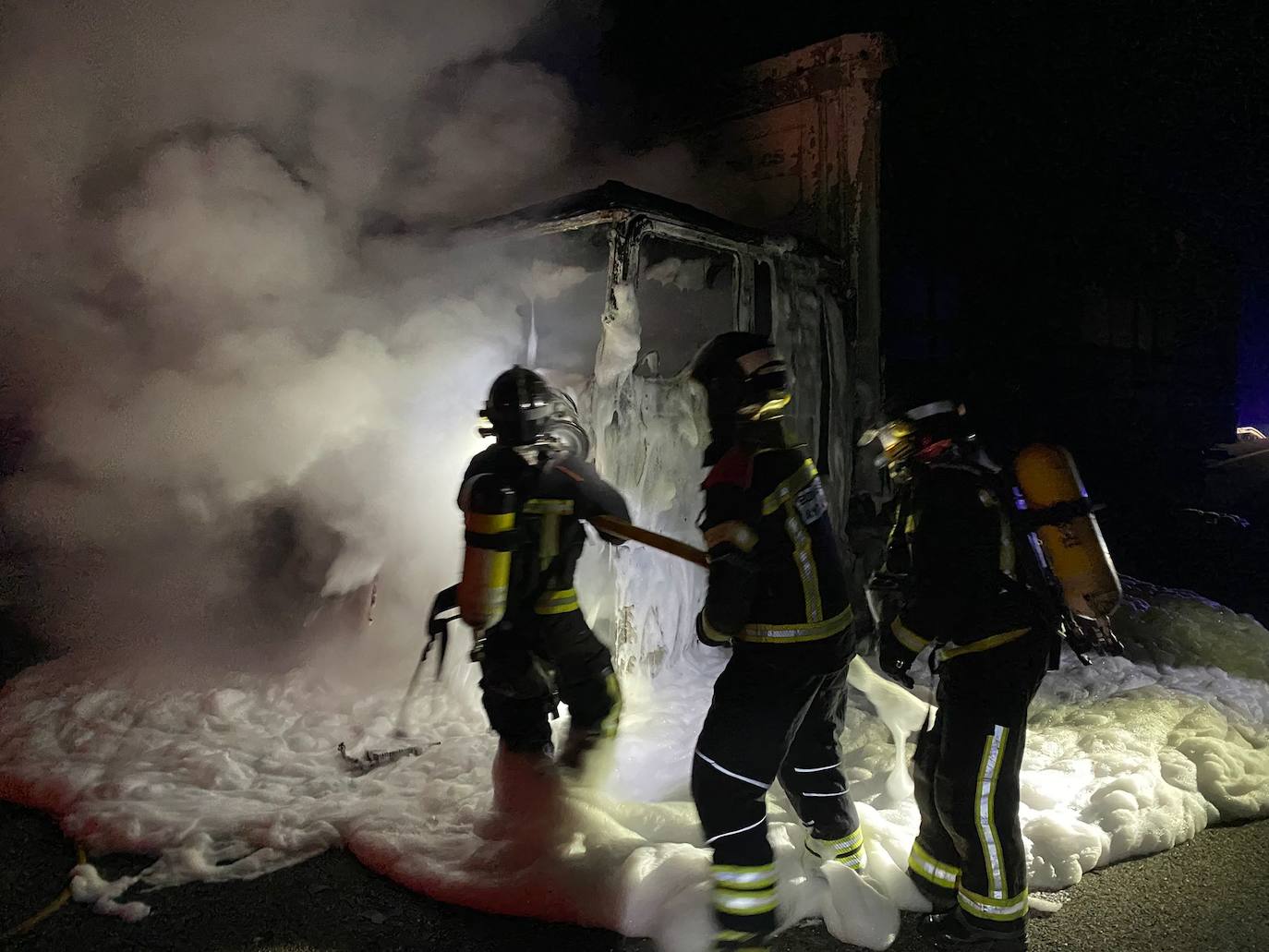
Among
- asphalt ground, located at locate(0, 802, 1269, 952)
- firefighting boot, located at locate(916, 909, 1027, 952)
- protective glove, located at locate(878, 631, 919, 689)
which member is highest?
protective glove, located at locate(878, 631, 919, 689)

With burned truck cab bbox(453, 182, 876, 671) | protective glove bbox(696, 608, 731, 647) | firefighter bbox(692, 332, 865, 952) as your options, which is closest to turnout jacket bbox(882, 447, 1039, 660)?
firefighter bbox(692, 332, 865, 952)

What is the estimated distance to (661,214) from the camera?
18.2 feet

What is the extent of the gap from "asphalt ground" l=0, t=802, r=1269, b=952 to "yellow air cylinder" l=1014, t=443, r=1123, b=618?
127cm

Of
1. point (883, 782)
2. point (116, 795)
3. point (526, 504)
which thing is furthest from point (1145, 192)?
point (116, 795)

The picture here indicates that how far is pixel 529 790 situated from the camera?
12.2 ft

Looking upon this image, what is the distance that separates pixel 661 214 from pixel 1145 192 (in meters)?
11.2

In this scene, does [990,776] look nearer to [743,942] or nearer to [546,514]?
[743,942]

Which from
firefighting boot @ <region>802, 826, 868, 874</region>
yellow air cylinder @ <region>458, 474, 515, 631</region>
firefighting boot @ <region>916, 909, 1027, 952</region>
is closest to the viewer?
firefighting boot @ <region>916, 909, 1027, 952</region>

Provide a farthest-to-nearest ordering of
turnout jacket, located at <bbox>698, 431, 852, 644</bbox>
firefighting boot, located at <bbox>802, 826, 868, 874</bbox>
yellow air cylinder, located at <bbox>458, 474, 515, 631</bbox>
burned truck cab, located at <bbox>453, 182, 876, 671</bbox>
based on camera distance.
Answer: burned truck cab, located at <bbox>453, 182, 876, 671</bbox> < yellow air cylinder, located at <bbox>458, 474, 515, 631</bbox> < firefighting boot, located at <bbox>802, 826, 868, 874</bbox> < turnout jacket, located at <bbox>698, 431, 852, 644</bbox>

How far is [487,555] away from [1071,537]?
2.24 metres

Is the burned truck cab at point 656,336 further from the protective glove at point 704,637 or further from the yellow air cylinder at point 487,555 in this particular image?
the protective glove at point 704,637

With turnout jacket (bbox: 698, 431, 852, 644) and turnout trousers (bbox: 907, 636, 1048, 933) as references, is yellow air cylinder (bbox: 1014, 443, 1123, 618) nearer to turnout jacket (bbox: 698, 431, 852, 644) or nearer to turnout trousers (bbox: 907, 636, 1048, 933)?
turnout trousers (bbox: 907, 636, 1048, 933)

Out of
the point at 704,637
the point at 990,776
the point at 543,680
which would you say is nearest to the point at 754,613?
the point at 704,637

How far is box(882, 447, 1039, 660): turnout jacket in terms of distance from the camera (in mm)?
2799
